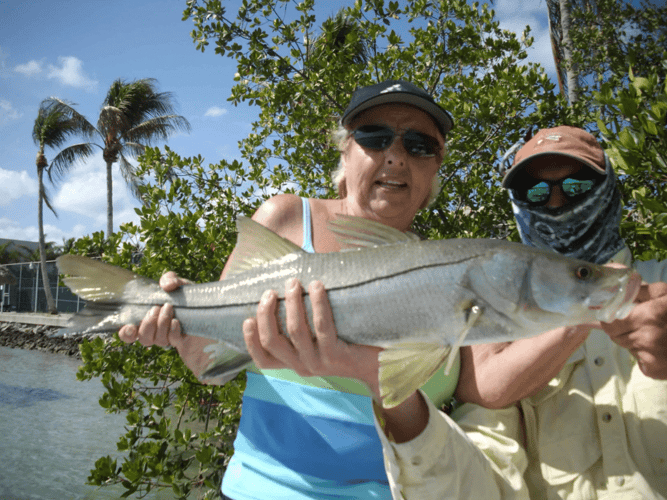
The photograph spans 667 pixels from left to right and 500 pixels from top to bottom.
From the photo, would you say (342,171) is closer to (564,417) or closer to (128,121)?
(564,417)

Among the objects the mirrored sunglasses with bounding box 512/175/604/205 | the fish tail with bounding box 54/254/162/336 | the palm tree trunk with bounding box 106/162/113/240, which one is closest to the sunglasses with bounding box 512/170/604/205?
the mirrored sunglasses with bounding box 512/175/604/205

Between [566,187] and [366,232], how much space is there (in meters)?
1.44

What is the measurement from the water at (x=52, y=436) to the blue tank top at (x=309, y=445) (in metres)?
8.68

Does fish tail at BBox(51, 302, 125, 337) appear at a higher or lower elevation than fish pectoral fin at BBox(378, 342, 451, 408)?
higher

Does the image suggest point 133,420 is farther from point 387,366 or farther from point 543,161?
point 543,161

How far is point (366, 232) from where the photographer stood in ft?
6.31

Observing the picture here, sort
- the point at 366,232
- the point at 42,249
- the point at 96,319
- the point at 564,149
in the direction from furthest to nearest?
the point at 42,249, the point at 564,149, the point at 96,319, the point at 366,232

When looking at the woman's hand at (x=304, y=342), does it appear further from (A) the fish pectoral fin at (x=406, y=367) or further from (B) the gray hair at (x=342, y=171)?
(B) the gray hair at (x=342, y=171)

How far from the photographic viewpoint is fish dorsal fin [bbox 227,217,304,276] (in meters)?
2.00

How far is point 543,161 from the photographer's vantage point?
2703 millimetres

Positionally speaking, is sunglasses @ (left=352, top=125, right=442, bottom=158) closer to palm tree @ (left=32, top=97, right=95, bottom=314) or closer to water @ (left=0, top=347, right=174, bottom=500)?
water @ (left=0, top=347, right=174, bottom=500)

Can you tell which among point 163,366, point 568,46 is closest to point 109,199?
point 568,46

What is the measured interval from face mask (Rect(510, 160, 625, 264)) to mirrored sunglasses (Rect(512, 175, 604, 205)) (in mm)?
32

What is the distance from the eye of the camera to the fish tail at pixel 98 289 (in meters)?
2.01
